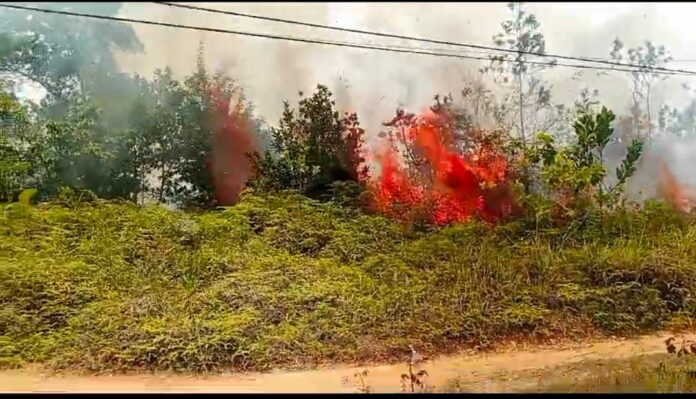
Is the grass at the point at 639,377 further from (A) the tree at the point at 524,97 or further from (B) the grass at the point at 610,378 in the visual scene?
(A) the tree at the point at 524,97

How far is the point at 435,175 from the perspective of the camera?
7805 mm

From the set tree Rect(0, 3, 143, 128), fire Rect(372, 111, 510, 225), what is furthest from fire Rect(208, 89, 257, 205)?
fire Rect(372, 111, 510, 225)

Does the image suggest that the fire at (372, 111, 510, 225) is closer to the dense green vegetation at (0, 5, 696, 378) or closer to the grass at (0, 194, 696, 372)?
the dense green vegetation at (0, 5, 696, 378)

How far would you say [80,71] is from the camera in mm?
7277

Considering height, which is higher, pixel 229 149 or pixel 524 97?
pixel 524 97

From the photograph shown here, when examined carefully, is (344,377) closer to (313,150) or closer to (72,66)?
(313,150)

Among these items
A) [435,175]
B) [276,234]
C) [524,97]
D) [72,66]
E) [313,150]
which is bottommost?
[276,234]

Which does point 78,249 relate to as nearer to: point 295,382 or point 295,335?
point 295,335

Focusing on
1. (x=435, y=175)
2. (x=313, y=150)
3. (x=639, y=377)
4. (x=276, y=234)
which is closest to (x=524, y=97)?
(x=435, y=175)

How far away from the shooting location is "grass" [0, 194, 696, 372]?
561 cm

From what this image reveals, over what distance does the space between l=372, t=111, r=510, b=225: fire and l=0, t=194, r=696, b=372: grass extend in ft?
0.98

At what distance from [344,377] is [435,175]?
10.7 ft

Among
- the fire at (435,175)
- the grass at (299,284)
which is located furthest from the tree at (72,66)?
the fire at (435,175)

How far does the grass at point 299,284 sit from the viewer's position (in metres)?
5.61
